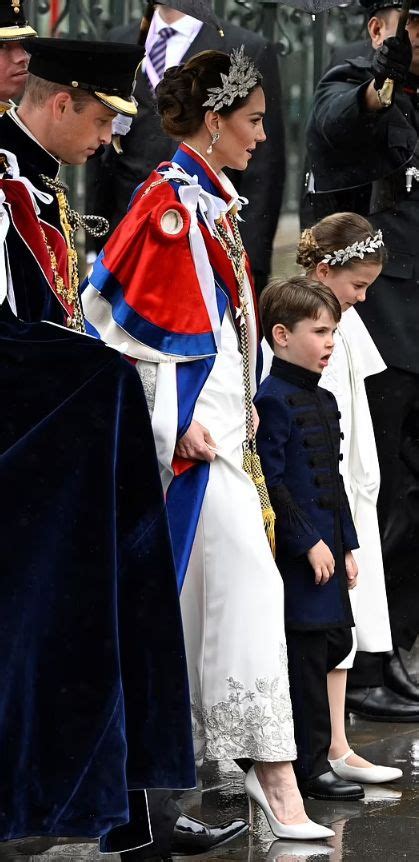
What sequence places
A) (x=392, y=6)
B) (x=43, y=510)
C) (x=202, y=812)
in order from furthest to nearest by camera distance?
(x=392, y=6), (x=202, y=812), (x=43, y=510)

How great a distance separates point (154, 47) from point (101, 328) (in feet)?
5.86

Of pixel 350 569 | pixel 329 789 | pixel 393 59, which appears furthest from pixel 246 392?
pixel 393 59

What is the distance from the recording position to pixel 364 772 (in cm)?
504

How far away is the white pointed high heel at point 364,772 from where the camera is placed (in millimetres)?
5039

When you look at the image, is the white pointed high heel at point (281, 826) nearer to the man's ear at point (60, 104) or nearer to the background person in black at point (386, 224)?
the background person in black at point (386, 224)

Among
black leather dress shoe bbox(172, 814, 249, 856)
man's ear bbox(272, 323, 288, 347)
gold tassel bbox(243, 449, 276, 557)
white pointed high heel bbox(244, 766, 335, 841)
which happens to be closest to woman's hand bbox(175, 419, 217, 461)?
gold tassel bbox(243, 449, 276, 557)

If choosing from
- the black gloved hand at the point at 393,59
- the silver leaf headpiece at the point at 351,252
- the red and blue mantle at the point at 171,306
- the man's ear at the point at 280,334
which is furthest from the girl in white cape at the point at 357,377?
the red and blue mantle at the point at 171,306

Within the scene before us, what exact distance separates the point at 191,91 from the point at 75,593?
1.59 metres

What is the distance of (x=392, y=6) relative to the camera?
227 inches

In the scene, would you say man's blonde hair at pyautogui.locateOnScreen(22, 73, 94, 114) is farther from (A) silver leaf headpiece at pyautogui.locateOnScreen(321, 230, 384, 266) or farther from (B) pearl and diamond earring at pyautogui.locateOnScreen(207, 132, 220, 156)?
(A) silver leaf headpiece at pyautogui.locateOnScreen(321, 230, 384, 266)

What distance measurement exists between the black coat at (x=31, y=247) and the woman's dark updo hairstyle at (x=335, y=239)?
5.10 ft

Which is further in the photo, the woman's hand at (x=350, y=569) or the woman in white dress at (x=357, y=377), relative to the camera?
the woman in white dress at (x=357, y=377)

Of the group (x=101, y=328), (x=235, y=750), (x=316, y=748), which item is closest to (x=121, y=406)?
(x=101, y=328)

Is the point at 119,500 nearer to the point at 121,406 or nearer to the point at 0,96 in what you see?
the point at 121,406
